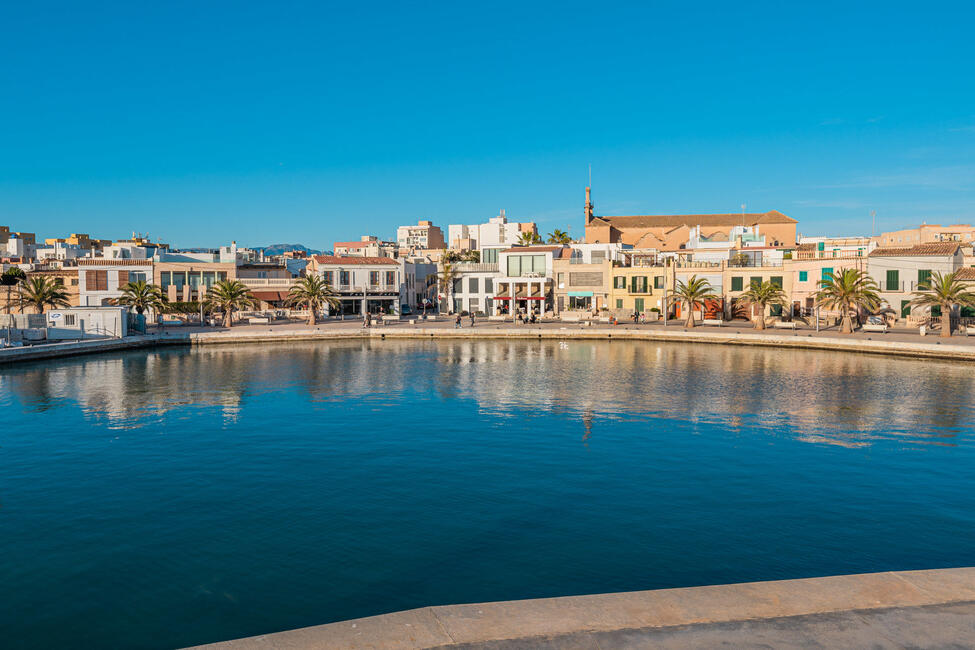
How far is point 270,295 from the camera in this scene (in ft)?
273

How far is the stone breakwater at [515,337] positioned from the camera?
154 ft

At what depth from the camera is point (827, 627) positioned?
8039 mm

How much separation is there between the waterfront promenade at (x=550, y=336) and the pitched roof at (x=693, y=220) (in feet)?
126

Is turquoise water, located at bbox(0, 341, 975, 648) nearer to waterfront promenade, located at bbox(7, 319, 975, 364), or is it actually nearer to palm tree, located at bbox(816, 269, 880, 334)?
waterfront promenade, located at bbox(7, 319, 975, 364)

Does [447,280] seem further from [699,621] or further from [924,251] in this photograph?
[699,621]

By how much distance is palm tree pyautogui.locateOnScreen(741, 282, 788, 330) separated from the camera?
6208cm

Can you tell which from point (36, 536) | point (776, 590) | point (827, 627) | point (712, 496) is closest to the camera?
point (827, 627)

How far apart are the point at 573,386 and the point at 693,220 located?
255 ft

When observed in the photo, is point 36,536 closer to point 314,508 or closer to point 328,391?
point 314,508

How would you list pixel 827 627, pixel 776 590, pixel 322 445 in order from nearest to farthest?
pixel 827 627 → pixel 776 590 → pixel 322 445

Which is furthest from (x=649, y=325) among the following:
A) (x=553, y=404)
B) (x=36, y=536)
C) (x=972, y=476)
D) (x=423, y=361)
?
(x=36, y=536)

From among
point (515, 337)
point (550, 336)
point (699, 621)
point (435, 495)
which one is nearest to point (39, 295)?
point (515, 337)

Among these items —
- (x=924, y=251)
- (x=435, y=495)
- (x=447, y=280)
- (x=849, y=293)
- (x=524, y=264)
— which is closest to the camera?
(x=435, y=495)

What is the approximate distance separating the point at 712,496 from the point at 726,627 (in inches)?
404
